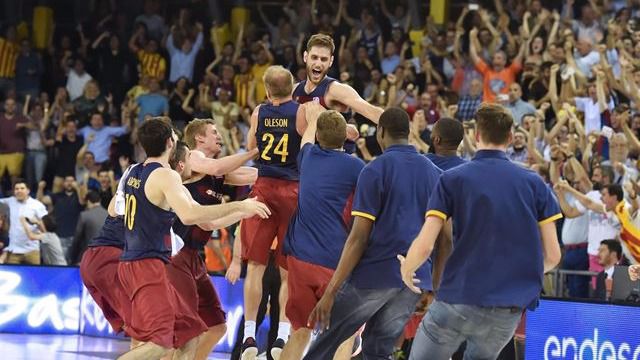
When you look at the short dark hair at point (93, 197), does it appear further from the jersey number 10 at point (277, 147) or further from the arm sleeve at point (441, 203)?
the arm sleeve at point (441, 203)

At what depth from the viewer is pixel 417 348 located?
733 cm

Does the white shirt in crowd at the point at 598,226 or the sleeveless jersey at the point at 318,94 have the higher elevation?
the sleeveless jersey at the point at 318,94

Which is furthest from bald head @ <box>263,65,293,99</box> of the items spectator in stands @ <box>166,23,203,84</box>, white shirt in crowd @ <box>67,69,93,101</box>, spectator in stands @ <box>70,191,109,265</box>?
white shirt in crowd @ <box>67,69,93,101</box>

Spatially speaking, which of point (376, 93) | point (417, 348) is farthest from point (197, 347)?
point (376, 93)

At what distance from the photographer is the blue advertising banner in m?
17.1

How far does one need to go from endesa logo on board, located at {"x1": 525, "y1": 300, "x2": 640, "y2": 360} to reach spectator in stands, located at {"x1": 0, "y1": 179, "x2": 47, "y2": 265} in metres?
8.71

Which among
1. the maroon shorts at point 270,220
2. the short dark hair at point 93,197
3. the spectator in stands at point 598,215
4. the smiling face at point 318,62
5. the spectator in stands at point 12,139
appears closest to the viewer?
the smiling face at point 318,62

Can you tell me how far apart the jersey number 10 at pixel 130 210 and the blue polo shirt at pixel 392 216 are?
180 cm

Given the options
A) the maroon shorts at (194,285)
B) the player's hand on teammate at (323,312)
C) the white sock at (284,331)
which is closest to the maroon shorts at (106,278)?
the maroon shorts at (194,285)

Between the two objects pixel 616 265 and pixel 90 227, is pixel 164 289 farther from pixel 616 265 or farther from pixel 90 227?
pixel 90 227

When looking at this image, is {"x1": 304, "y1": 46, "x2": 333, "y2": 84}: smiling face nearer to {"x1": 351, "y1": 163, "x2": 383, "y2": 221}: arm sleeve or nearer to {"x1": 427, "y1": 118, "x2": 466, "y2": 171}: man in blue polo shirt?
{"x1": 427, "y1": 118, "x2": 466, "y2": 171}: man in blue polo shirt

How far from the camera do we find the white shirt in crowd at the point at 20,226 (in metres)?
18.8

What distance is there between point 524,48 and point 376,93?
2.40m

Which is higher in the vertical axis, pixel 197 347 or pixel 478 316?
pixel 478 316
